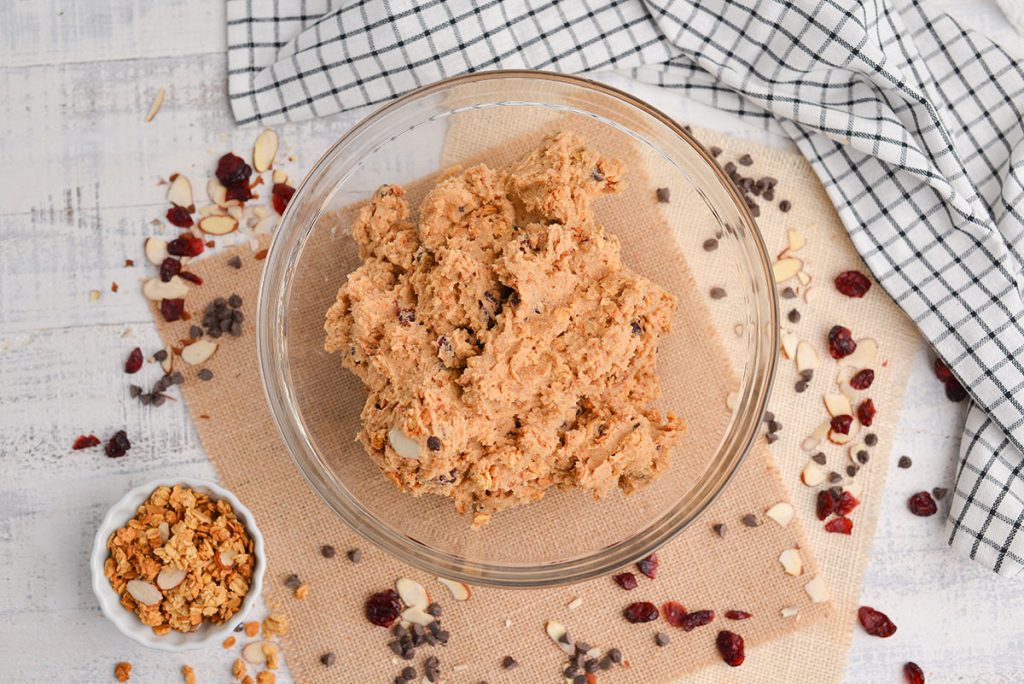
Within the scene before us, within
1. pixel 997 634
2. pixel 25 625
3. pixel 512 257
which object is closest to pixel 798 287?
pixel 512 257

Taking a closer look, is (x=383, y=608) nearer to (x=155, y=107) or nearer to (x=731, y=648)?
(x=731, y=648)

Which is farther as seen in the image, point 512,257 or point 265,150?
point 265,150

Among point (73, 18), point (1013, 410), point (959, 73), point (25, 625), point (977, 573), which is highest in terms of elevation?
point (959, 73)

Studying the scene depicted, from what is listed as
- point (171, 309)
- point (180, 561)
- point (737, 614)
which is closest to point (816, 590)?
point (737, 614)

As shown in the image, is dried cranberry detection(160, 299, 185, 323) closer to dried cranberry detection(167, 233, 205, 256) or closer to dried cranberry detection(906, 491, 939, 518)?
dried cranberry detection(167, 233, 205, 256)

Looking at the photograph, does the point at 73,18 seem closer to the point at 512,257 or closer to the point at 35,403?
the point at 35,403

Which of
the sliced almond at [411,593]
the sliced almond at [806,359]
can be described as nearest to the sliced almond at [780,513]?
the sliced almond at [806,359]
